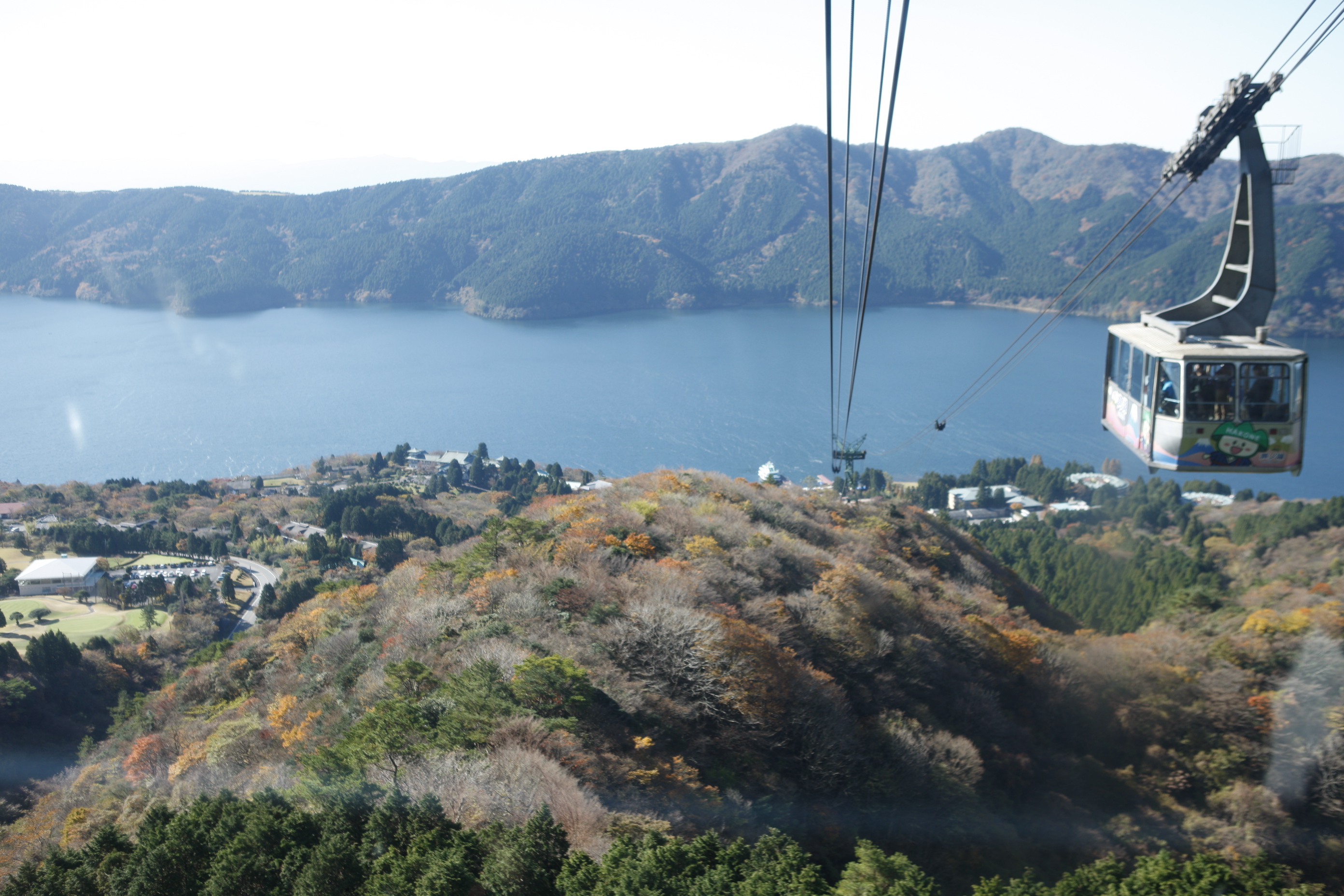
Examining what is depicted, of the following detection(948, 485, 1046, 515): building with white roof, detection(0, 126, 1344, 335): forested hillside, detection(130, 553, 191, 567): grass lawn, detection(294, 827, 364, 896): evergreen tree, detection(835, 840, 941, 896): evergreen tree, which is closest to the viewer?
detection(835, 840, 941, 896): evergreen tree

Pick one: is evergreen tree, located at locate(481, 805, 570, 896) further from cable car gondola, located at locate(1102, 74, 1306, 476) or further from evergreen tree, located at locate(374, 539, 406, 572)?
evergreen tree, located at locate(374, 539, 406, 572)

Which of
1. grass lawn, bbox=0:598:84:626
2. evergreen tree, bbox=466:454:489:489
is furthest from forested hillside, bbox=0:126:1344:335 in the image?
grass lawn, bbox=0:598:84:626

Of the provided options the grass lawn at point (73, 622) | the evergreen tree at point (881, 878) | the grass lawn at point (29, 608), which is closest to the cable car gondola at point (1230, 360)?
the evergreen tree at point (881, 878)

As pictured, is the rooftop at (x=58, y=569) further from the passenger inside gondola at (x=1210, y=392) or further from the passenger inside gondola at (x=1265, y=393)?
the passenger inside gondola at (x=1265, y=393)

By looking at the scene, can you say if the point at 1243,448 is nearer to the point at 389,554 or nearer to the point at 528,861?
the point at 528,861

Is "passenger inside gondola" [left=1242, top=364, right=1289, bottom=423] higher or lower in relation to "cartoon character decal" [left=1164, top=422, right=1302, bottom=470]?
higher

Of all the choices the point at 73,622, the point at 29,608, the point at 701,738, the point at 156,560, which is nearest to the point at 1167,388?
the point at 701,738

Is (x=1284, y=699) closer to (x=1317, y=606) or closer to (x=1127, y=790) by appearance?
(x=1127, y=790)
